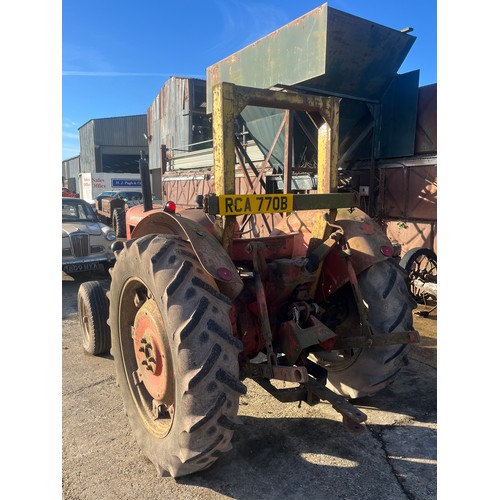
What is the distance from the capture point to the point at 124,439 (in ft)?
10.3

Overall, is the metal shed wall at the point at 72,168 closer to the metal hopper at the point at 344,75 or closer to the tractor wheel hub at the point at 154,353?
the metal hopper at the point at 344,75

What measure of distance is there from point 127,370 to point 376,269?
2076 mm

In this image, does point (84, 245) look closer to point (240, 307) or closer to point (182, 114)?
point (240, 307)

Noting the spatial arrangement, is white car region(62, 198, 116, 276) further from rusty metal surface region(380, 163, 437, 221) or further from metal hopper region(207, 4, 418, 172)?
rusty metal surface region(380, 163, 437, 221)

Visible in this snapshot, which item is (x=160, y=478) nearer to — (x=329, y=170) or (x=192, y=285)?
(x=192, y=285)

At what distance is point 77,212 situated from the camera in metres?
9.07

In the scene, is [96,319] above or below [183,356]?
below

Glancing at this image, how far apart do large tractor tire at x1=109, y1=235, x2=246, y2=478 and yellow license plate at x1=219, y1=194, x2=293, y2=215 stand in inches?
15.1

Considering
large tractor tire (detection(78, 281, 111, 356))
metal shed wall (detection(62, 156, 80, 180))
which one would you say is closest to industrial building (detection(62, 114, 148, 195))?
metal shed wall (detection(62, 156, 80, 180))

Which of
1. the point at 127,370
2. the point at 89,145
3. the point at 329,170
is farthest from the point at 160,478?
the point at 89,145

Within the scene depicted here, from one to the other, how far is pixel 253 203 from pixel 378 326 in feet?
4.67

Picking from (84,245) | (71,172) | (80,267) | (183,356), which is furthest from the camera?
(71,172)

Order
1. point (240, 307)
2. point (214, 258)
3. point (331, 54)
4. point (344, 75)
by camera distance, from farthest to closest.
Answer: point (344, 75), point (331, 54), point (240, 307), point (214, 258)

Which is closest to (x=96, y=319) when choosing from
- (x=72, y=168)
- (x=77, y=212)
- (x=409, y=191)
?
(x=77, y=212)
